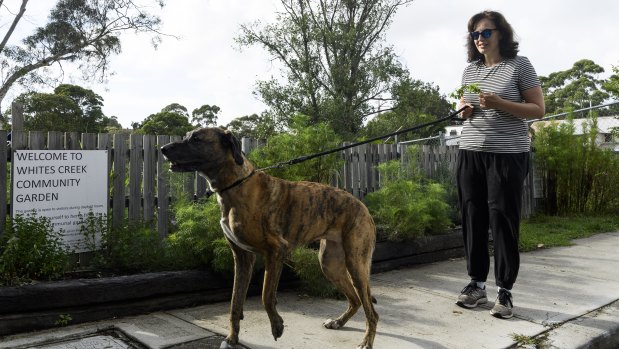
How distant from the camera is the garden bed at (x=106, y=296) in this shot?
3277mm

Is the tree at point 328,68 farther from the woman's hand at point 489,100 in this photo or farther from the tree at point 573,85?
the tree at point 573,85

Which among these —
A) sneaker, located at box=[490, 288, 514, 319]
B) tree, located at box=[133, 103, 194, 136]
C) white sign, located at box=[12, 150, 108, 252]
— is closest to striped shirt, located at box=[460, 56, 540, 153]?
sneaker, located at box=[490, 288, 514, 319]

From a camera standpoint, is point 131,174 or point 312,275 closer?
point 312,275

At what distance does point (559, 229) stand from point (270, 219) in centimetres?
830

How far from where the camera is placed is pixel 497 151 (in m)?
3.87

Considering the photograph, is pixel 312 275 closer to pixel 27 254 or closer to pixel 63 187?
pixel 27 254

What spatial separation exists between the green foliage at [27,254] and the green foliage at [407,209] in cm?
367

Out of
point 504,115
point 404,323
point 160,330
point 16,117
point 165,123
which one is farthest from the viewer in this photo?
point 165,123

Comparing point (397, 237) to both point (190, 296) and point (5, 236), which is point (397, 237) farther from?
point (5, 236)

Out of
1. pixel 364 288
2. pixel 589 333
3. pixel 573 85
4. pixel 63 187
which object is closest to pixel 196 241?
pixel 63 187

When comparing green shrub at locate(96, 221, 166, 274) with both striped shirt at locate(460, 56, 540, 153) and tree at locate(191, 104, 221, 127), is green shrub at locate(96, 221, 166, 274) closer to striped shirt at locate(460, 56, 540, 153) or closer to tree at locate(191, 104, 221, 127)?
striped shirt at locate(460, 56, 540, 153)

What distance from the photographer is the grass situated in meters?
7.51

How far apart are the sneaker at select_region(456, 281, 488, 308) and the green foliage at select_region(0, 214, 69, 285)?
3483 millimetres

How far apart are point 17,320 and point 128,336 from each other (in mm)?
830
